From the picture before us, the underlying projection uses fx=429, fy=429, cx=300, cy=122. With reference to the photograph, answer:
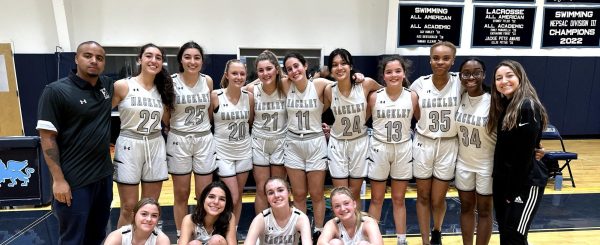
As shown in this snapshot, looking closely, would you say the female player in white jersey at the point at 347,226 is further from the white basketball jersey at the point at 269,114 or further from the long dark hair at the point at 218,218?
the white basketball jersey at the point at 269,114

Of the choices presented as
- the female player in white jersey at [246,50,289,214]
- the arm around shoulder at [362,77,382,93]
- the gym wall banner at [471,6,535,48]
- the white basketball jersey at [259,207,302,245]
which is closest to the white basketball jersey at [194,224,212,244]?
the white basketball jersey at [259,207,302,245]

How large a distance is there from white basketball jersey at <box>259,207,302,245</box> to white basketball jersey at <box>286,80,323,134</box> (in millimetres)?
740

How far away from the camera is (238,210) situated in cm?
385

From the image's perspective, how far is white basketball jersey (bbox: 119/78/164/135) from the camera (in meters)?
3.26

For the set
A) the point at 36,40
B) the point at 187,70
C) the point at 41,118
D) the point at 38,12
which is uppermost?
the point at 38,12

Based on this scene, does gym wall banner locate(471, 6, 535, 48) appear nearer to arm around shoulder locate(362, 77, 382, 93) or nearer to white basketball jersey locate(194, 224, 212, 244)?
arm around shoulder locate(362, 77, 382, 93)

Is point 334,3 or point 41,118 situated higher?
point 334,3

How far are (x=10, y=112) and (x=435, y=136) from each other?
28.2 ft

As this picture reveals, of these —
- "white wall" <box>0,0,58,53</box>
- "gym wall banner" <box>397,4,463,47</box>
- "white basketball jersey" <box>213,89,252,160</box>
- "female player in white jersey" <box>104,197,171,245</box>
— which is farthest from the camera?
"gym wall banner" <box>397,4,463,47</box>

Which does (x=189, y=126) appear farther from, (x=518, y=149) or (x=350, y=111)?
(x=518, y=149)

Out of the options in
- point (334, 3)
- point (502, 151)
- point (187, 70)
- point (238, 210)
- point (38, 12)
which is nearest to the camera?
point (502, 151)

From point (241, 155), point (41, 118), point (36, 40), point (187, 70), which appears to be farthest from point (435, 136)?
point (36, 40)

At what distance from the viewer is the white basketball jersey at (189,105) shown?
138 inches

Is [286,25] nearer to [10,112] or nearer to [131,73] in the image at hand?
[131,73]
